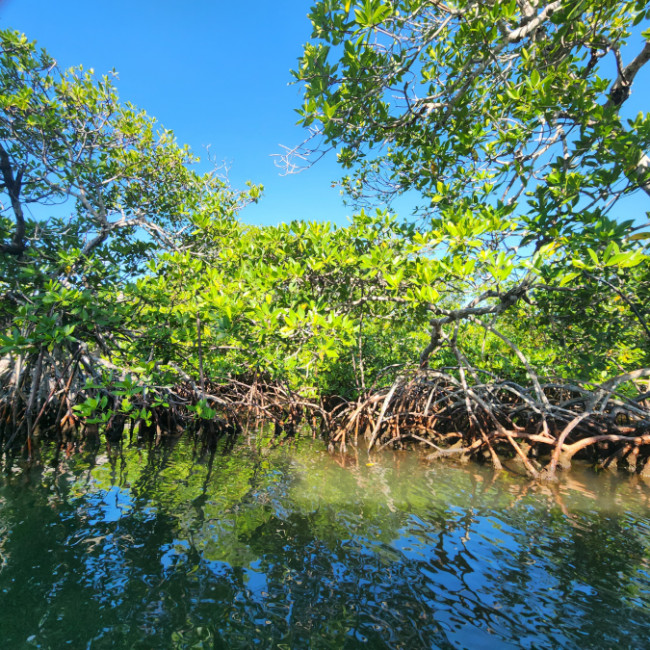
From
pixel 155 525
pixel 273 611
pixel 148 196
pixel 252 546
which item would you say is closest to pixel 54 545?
pixel 155 525

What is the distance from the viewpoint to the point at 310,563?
233cm

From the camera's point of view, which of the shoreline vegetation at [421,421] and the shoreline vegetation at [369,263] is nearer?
the shoreline vegetation at [369,263]

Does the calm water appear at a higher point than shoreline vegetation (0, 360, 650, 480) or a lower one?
lower

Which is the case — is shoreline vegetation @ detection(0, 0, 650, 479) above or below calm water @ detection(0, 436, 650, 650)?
above

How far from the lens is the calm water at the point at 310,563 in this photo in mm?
1751

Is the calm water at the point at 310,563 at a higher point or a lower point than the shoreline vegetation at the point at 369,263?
lower

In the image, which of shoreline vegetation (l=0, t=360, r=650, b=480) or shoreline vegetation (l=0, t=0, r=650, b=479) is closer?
shoreline vegetation (l=0, t=0, r=650, b=479)

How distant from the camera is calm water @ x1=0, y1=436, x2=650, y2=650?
1.75m

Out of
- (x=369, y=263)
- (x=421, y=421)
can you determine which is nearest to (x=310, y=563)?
(x=369, y=263)

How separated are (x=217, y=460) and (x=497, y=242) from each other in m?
4.08

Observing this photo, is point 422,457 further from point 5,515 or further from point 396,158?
point 5,515

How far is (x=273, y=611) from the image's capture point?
1.86m

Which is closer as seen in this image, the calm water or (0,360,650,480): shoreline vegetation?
the calm water

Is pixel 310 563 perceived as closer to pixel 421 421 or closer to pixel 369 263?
pixel 369 263
